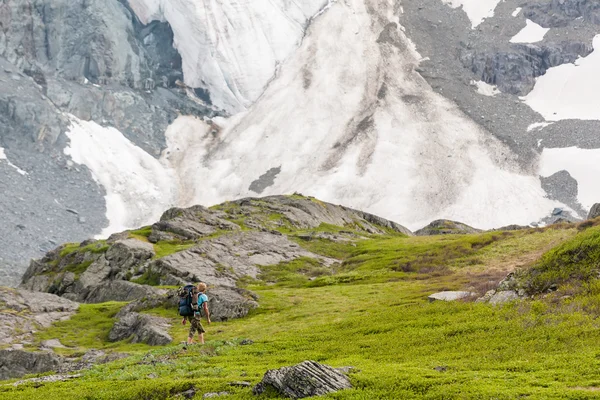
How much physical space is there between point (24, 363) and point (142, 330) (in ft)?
29.4

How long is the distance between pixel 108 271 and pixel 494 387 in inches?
3039

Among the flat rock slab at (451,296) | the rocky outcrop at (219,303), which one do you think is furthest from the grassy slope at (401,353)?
the flat rock slab at (451,296)

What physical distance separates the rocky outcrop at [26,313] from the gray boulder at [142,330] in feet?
26.7

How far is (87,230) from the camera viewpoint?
600ft

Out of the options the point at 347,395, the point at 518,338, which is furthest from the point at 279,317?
Result: the point at 347,395

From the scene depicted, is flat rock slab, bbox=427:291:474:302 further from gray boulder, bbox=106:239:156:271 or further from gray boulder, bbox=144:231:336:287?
gray boulder, bbox=106:239:156:271

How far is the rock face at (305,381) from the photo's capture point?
2103cm

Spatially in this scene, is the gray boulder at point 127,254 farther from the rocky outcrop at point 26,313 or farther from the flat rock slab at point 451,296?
the flat rock slab at point 451,296

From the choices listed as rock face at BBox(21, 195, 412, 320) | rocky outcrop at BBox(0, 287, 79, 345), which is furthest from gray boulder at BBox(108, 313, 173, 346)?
rocky outcrop at BBox(0, 287, 79, 345)

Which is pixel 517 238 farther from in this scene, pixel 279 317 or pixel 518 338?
pixel 518 338

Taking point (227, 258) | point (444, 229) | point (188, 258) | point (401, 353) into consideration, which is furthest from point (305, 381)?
point (444, 229)

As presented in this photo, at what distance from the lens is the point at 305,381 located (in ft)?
69.8

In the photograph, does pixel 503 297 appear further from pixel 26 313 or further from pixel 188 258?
pixel 188 258

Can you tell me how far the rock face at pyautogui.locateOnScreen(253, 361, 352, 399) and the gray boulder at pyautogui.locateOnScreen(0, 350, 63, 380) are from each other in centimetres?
2801
